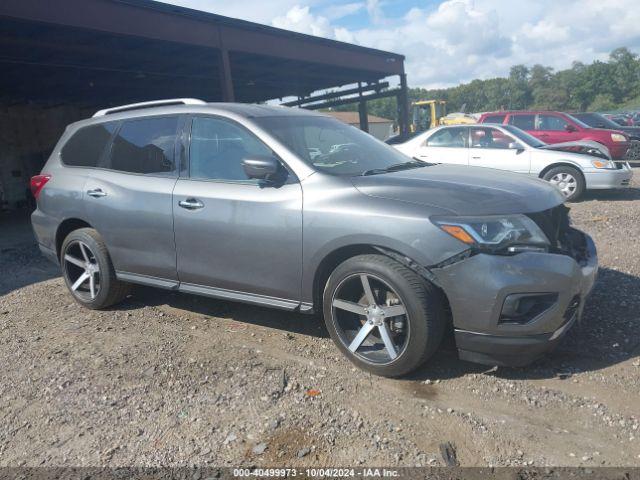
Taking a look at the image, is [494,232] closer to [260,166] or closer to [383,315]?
[383,315]

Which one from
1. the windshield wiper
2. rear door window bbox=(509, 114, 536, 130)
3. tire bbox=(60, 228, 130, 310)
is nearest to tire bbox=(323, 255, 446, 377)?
the windshield wiper

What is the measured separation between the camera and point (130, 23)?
9227mm

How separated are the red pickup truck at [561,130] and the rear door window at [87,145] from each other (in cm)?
1079

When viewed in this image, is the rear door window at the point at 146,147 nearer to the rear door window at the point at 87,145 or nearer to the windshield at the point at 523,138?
the rear door window at the point at 87,145

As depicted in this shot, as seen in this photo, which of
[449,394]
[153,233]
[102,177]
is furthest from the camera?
[102,177]

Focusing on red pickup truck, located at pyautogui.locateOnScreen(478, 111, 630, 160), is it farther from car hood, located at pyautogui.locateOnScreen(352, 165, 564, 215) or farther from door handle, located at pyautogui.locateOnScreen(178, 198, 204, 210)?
door handle, located at pyautogui.locateOnScreen(178, 198, 204, 210)

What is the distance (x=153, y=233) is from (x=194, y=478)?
221 cm

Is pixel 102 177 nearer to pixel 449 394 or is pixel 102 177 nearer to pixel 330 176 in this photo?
pixel 330 176

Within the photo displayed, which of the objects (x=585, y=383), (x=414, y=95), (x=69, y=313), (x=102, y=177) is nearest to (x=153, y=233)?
(x=102, y=177)

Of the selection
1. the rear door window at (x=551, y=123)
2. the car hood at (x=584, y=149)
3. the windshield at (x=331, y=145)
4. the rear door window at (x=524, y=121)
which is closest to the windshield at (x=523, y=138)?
the car hood at (x=584, y=149)

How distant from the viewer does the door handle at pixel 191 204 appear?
399cm

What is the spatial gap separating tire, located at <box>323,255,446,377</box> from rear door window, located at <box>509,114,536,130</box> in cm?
1133

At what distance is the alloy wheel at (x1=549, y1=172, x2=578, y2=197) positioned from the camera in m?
9.64

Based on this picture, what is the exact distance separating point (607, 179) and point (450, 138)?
2.87 m
